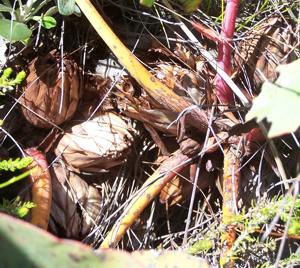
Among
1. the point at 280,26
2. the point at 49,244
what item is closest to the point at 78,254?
the point at 49,244

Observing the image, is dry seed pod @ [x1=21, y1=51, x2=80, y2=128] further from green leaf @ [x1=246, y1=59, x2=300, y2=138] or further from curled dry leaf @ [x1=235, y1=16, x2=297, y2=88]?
green leaf @ [x1=246, y1=59, x2=300, y2=138]

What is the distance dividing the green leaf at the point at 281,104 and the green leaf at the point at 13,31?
0.48 m

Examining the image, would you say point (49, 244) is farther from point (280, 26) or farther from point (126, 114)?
point (280, 26)

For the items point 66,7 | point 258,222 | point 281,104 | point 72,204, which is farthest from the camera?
point 72,204

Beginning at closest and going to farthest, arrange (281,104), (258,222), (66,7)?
1. (281,104)
2. (258,222)
3. (66,7)

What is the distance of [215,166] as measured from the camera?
3.88 ft

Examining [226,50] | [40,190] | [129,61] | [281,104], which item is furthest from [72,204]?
[281,104]

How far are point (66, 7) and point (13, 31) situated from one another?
0.11 metres

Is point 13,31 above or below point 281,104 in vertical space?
above

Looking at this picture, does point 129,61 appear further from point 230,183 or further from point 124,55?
point 230,183

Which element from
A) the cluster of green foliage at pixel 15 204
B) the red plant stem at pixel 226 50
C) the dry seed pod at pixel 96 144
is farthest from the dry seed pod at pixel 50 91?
the red plant stem at pixel 226 50

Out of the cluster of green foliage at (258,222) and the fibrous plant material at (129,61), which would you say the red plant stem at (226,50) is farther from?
the cluster of green foliage at (258,222)

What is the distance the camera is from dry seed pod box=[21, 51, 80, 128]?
45.8 inches

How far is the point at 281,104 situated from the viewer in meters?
0.77
